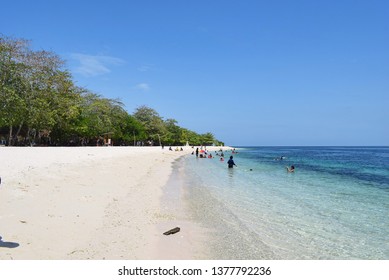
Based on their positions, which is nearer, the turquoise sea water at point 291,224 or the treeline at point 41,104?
the turquoise sea water at point 291,224

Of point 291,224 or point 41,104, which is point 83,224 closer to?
point 291,224

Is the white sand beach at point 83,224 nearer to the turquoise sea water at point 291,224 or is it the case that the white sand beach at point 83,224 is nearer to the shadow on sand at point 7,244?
the shadow on sand at point 7,244

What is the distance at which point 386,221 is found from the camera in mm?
10758

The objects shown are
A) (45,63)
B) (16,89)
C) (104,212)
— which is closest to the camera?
(104,212)

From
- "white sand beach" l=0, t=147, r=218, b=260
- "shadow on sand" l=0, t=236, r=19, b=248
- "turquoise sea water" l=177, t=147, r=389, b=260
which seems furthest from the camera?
"turquoise sea water" l=177, t=147, r=389, b=260

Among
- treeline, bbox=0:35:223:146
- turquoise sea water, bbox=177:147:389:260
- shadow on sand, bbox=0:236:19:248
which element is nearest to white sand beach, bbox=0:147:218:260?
shadow on sand, bbox=0:236:19:248

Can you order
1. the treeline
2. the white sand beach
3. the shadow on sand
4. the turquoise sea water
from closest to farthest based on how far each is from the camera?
the shadow on sand → the white sand beach → the turquoise sea water → the treeline

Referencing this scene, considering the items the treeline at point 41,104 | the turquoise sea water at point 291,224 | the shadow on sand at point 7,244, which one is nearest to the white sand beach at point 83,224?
the shadow on sand at point 7,244

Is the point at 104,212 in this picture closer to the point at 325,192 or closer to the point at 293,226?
the point at 293,226

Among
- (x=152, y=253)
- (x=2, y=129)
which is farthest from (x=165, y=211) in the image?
(x=2, y=129)

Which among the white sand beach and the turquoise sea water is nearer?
the white sand beach

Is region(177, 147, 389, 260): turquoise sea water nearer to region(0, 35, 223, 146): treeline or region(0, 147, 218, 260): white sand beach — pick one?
region(0, 147, 218, 260): white sand beach

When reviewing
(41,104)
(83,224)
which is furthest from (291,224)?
(41,104)
